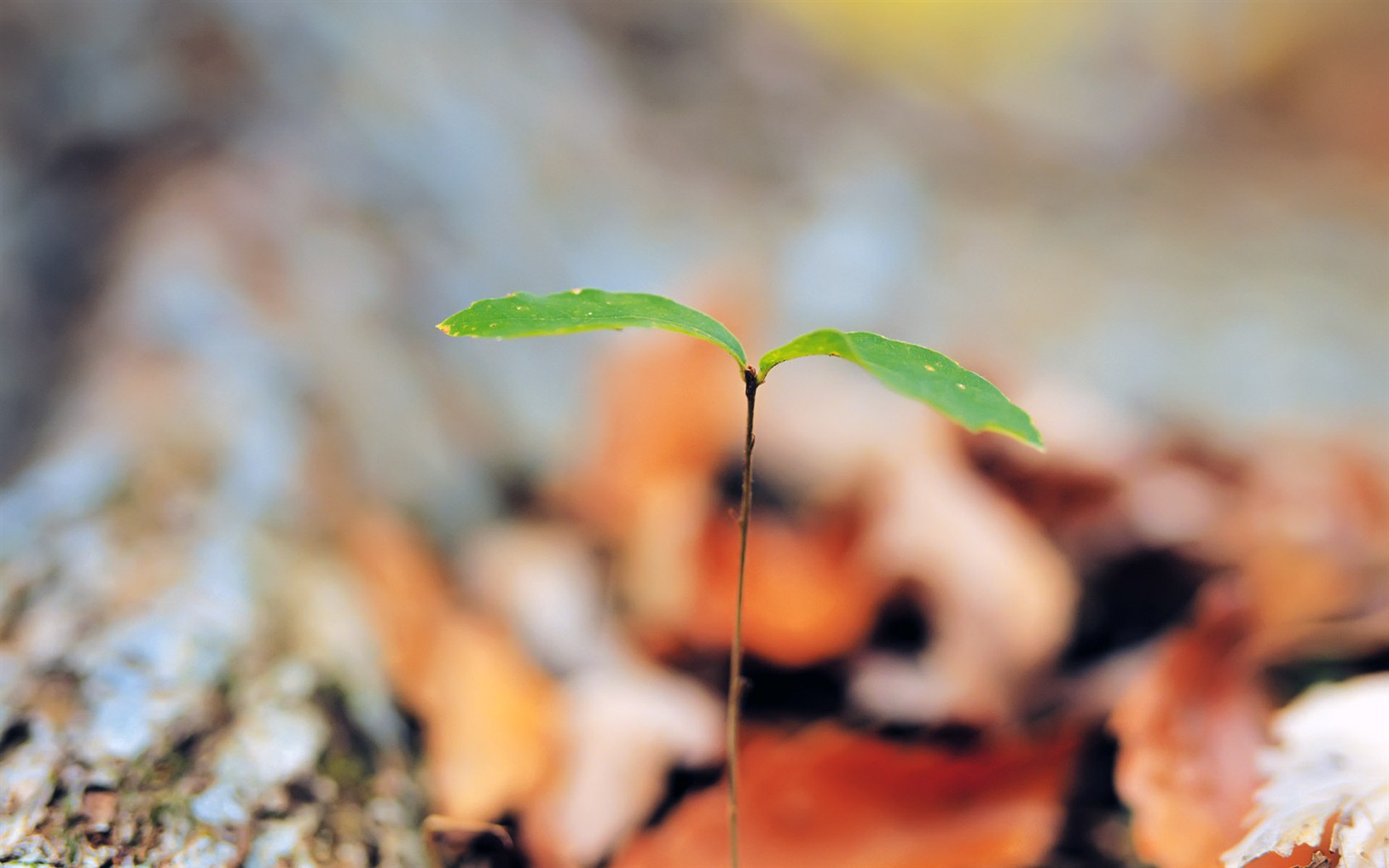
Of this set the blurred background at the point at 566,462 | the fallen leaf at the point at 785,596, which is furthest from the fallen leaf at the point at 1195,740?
the fallen leaf at the point at 785,596

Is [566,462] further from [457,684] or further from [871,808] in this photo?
[871,808]

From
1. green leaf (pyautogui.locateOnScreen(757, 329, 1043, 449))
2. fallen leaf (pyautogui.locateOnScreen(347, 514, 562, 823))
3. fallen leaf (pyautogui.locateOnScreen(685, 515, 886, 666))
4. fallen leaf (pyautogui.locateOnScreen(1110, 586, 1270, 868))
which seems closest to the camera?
green leaf (pyautogui.locateOnScreen(757, 329, 1043, 449))

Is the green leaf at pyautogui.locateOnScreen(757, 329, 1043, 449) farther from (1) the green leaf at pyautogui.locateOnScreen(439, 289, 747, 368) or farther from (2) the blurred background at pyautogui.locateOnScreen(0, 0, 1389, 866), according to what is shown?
(2) the blurred background at pyautogui.locateOnScreen(0, 0, 1389, 866)

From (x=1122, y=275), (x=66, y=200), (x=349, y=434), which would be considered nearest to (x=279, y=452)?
(x=349, y=434)

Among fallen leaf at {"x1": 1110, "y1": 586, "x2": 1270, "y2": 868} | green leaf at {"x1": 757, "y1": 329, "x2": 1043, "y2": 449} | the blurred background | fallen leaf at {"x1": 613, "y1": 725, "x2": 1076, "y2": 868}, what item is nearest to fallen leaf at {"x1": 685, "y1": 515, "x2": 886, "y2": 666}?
the blurred background

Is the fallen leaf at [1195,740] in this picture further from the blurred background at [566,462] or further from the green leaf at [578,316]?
the green leaf at [578,316]

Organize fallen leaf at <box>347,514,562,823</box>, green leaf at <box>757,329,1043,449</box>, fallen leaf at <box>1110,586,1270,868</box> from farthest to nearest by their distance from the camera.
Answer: fallen leaf at <box>347,514,562,823</box> → fallen leaf at <box>1110,586,1270,868</box> → green leaf at <box>757,329,1043,449</box>

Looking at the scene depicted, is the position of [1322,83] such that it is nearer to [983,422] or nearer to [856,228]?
[856,228]

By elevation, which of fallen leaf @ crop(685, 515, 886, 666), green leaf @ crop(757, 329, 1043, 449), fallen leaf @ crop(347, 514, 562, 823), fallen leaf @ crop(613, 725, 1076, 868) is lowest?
fallen leaf @ crop(347, 514, 562, 823)
